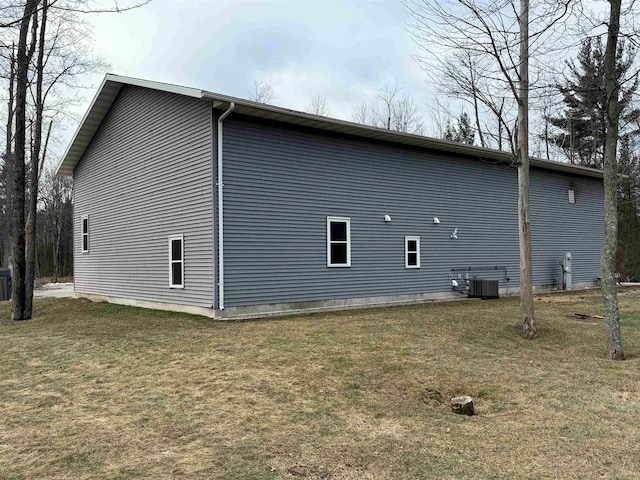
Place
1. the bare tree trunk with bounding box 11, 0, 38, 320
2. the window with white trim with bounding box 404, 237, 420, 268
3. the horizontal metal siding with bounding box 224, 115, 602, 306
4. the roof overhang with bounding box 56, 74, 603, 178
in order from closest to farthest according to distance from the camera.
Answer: the roof overhang with bounding box 56, 74, 603, 178, the horizontal metal siding with bounding box 224, 115, 602, 306, the bare tree trunk with bounding box 11, 0, 38, 320, the window with white trim with bounding box 404, 237, 420, 268

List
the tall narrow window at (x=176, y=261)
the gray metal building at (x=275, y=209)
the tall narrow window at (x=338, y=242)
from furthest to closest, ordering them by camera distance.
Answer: the tall narrow window at (x=338, y=242) → the tall narrow window at (x=176, y=261) → the gray metal building at (x=275, y=209)

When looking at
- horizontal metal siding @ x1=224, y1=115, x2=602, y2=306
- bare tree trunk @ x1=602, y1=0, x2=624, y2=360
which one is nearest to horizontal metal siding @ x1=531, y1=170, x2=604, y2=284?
horizontal metal siding @ x1=224, y1=115, x2=602, y2=306

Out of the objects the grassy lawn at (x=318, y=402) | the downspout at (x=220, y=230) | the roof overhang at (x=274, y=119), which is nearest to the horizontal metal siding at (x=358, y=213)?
the downspout at (x=220, y=230)

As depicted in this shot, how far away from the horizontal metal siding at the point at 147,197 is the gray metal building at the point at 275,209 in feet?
0.17

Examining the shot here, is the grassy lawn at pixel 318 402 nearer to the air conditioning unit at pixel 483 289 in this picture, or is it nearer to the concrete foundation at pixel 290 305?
the concrete foundation at pixel 290 305

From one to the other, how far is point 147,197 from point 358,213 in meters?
5.35

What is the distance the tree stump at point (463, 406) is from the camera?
5.10m

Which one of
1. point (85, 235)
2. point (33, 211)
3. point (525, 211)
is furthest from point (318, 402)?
point (85, 235)

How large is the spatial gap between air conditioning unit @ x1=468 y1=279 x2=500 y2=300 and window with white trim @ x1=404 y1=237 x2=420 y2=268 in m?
2.00

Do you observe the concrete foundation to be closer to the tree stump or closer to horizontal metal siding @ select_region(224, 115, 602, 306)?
horizontal metal siding @ select_region(224, 115, 602, 306)

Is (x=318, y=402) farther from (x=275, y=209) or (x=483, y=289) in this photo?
(x=483, y=289)

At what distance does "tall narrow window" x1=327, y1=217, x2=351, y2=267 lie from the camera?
12293 mm

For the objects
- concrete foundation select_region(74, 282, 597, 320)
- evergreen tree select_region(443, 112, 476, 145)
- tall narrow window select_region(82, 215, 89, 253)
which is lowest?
concrete foundation select_region(74, 282, 597, 320)

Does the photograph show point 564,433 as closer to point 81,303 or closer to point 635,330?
point 635,330
